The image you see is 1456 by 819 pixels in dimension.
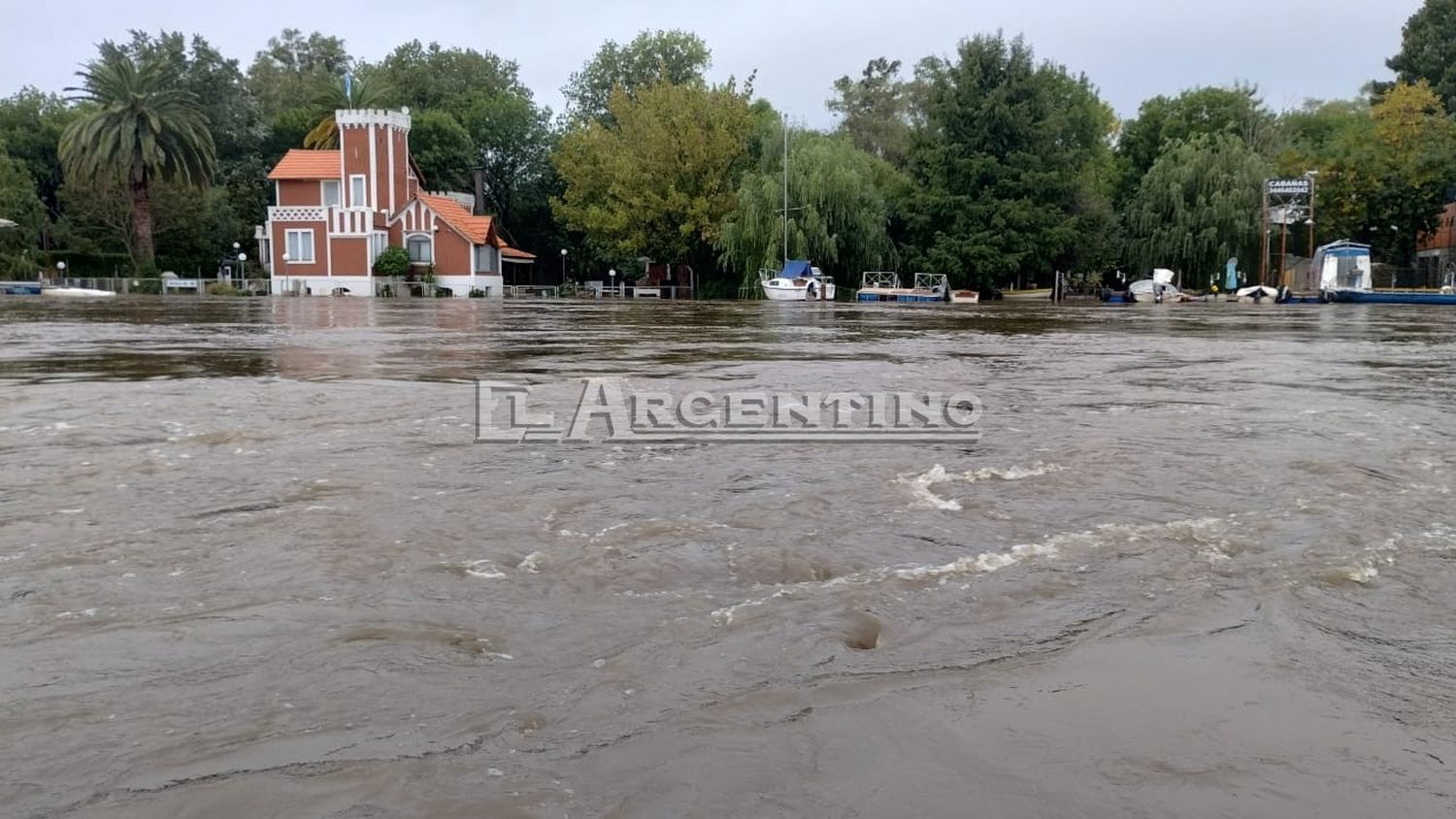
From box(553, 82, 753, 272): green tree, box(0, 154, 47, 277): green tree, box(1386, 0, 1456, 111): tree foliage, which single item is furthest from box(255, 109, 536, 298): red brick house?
box(1386, 0, 1456, 111): tree foliage

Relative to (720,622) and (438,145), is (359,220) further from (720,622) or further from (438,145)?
(720,622)

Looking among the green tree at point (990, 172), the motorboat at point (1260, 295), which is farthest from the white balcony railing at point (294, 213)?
the motorboat at point (1260, 295)

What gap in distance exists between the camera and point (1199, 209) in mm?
47812

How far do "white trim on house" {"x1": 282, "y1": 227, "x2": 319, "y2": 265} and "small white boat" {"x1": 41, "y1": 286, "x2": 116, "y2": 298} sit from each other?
8.30 m

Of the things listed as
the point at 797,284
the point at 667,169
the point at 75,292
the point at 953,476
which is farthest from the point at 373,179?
the point at 953,476

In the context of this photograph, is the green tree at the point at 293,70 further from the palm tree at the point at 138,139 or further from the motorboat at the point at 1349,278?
the motorboat at the point at 1349,278

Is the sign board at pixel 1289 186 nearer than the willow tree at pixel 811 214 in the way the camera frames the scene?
Yes

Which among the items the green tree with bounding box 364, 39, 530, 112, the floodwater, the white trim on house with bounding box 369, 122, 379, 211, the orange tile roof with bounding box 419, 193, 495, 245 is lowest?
the floodwater

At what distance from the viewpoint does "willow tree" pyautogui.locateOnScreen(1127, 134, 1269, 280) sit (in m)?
47.5

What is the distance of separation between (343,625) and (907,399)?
706 centimetres

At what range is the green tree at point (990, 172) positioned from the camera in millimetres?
48062

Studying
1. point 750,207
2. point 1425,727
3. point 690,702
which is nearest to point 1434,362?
point 1425,727

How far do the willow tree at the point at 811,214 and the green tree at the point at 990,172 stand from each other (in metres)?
2.30

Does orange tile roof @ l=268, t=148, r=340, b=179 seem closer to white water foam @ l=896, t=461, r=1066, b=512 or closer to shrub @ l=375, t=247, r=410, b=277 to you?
shrub @ l=375, t=247, r=410, b=277
